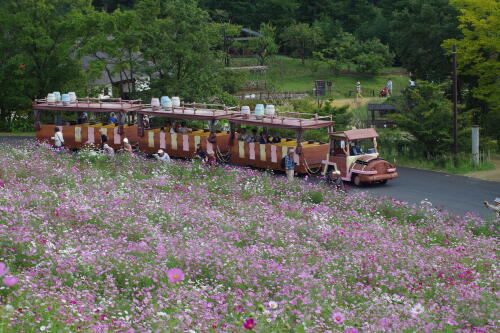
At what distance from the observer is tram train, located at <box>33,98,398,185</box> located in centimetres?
2662

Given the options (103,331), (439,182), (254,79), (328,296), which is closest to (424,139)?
(439,182)

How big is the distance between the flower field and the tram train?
469 cm

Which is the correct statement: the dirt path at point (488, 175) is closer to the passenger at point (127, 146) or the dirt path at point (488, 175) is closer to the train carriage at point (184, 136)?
the train carriage at point (184, 136)

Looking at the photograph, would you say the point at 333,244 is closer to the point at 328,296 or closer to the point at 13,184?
the point at 328,296

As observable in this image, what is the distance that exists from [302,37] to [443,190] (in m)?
55.0

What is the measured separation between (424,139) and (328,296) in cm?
2329

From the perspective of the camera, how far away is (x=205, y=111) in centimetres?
3209

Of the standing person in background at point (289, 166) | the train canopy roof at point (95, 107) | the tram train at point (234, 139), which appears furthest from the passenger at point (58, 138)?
the standing person in background at point (289, 166)

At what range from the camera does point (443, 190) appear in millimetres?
25766

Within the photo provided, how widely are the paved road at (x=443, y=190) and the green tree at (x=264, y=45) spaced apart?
46.9 m

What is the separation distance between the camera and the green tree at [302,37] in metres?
78.4

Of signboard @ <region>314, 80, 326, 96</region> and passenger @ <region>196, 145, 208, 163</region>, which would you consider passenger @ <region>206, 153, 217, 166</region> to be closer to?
passenger @ <region>196, 145, 208, 163</region>

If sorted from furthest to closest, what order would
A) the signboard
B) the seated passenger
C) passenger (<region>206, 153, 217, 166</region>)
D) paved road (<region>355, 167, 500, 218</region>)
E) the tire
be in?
the signboard, the seated passenger, passenger (<region>206, 153, 217, 166</region>), the tire, paved road (<region>355, 167, 500, 218</region>)

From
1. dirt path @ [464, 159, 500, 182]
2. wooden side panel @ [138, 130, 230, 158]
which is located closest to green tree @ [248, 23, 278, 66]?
wooden side panel @ [138, 130, 230, 158]
